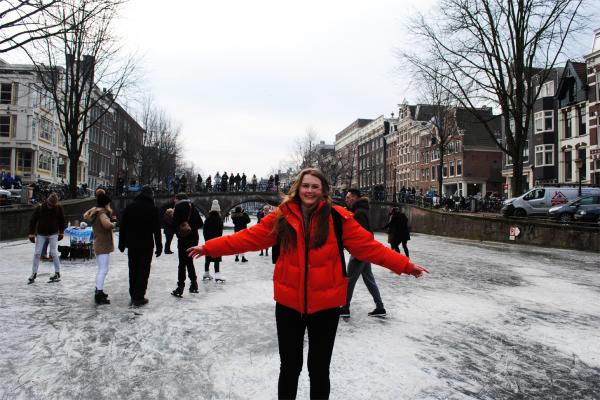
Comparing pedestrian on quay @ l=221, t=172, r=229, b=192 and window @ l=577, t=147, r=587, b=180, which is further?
pedestrian on quay @ l=221, t=172, r=229, b=192

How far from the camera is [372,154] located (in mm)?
77312

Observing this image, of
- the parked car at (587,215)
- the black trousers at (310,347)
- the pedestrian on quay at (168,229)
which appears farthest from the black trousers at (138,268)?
the parked car at (587,215)

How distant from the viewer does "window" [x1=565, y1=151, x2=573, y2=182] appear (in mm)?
34594

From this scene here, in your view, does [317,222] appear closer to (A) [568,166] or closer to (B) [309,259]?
(B) [309,259]

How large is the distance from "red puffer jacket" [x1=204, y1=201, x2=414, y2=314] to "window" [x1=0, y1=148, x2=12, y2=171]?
4432 cm

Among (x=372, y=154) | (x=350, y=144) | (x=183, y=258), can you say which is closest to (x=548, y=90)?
(x=183, y=258)

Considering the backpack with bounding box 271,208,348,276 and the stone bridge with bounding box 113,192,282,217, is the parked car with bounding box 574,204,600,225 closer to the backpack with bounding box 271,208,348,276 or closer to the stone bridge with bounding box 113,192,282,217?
the backpack with bounding box 271,208,348,276

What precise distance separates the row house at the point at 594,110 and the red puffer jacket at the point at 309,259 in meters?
33.8

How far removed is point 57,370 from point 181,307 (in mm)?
2853

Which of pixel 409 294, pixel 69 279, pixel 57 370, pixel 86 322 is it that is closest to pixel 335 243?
pixel 57 370

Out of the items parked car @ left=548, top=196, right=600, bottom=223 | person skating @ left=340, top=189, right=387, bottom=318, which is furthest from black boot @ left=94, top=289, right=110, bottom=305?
parked car @ left=548, top=196, right=600, bottom=223

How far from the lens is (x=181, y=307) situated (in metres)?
7.29

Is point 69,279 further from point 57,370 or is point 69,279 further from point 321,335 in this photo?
point 321,335

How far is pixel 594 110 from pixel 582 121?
2129mm
